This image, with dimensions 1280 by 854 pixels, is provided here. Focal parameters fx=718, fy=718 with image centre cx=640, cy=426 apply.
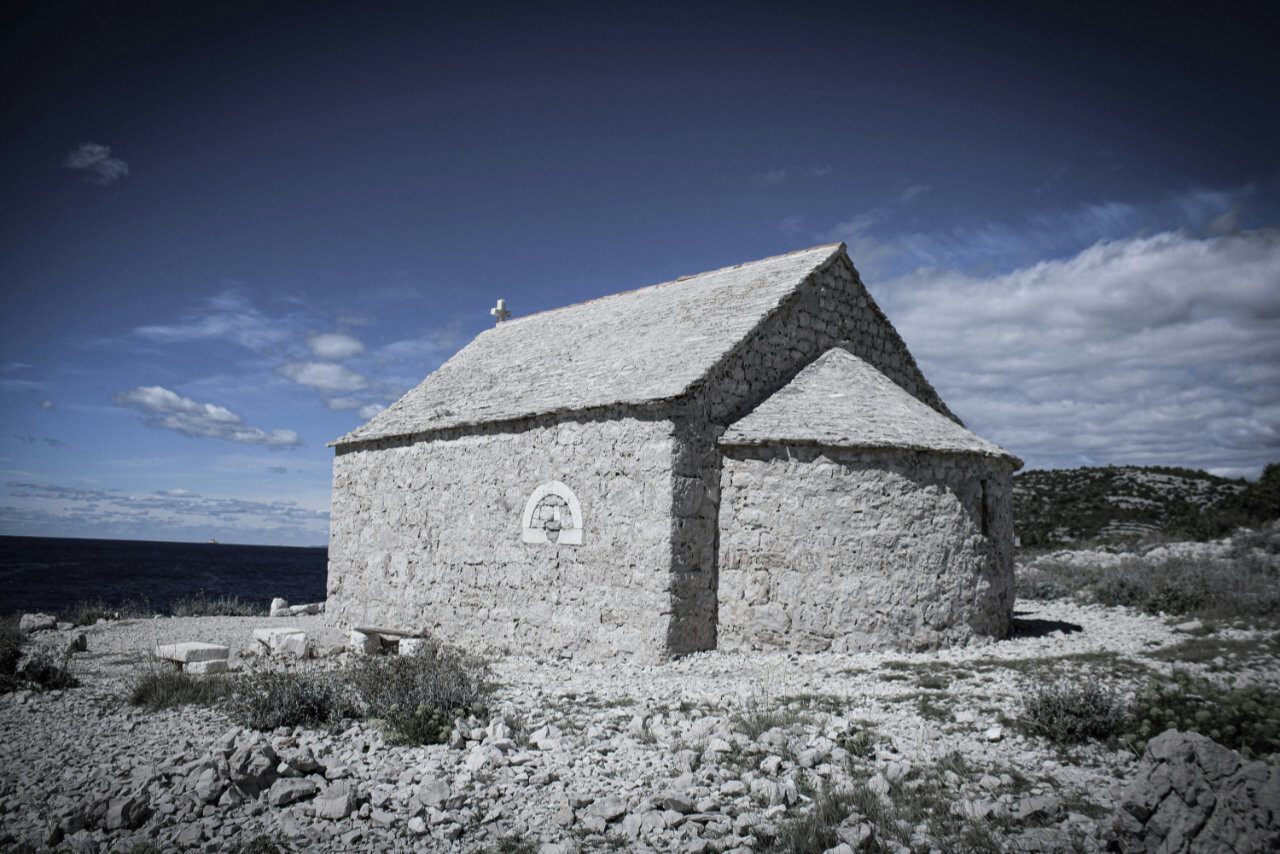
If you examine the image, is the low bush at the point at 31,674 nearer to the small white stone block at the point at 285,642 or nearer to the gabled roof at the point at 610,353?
the small white stone block at the point at 285,642

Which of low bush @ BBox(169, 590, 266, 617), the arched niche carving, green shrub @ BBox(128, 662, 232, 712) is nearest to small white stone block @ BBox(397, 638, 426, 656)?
the arched niche carving

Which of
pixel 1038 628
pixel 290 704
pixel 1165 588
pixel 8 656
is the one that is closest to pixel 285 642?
pixel 8 656

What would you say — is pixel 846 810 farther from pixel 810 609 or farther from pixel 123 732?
pixel 123 732

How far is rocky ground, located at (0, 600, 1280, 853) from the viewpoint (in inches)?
176

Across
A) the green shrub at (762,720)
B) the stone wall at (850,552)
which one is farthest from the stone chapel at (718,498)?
the green shrub at (762,720)

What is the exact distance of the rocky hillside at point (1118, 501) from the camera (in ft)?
97.3

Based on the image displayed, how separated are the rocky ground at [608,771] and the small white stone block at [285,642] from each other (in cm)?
265

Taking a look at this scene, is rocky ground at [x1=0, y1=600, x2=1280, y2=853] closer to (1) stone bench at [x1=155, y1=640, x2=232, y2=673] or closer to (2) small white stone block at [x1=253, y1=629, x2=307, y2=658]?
(1) stone bench at [x1=155, y1=640, x2=232, y2=673]

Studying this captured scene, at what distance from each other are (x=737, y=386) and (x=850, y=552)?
2.82 metres

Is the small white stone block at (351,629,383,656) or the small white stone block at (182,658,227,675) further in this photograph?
the small white stone block at (351,629,383,656)

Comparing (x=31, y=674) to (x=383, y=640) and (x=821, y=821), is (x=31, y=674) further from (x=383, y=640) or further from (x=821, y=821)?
(x=821, y=821)

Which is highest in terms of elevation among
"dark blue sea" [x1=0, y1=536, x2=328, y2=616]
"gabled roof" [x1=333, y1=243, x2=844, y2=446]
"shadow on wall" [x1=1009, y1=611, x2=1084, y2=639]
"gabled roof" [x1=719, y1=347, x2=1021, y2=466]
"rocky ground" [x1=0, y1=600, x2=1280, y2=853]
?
"gabled roof" [x1=333, y1=243, x2=844, y2=446]

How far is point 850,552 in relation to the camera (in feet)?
30.9

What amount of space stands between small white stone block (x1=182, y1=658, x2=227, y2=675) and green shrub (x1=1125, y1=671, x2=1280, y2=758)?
9.86 m
